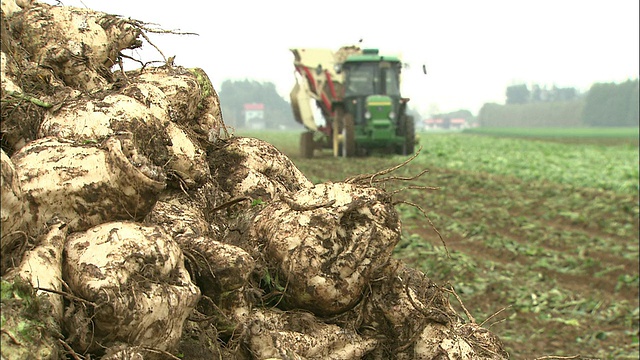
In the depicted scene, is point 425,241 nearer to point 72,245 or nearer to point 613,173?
point 72,245

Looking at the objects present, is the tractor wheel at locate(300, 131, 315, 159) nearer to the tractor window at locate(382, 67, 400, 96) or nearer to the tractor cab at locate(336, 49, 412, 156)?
the tractor cab at locate(336, 49, 412, 156)

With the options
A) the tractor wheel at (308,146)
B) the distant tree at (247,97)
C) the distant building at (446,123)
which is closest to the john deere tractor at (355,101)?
the tractor wheel at (308,146)

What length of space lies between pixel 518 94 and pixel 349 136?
12933cm

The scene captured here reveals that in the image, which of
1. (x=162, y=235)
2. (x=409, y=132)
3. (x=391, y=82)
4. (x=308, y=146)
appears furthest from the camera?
(x=308, y=146)

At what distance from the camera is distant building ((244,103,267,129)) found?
9269 centimetres

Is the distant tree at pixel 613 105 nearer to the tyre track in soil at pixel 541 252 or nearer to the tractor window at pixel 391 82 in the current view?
the tractor window at pixel 391 82

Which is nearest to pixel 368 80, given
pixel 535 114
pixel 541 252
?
pixel 541 252

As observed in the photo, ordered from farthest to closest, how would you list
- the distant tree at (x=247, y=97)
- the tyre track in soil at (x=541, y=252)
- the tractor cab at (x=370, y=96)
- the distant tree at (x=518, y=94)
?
the distant tree at (x=518, y=94) → the distant tree at (x=247, y=97) → the tractor cab at (x=370, y=96) → the tyre track in soil at (x=541, y=252)

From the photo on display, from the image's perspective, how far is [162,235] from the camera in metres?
2.17

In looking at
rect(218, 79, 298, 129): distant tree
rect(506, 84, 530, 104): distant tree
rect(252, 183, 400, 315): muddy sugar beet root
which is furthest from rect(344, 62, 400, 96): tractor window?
rect(506, 84, 530, 104): distant tree

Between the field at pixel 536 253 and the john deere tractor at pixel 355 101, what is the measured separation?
1.93 metres

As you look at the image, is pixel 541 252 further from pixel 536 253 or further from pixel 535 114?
pixel 535 114

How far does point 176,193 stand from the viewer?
269 cm

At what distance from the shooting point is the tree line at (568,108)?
328 ft
